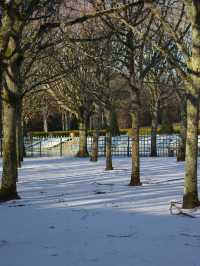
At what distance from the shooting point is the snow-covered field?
6.02 meters

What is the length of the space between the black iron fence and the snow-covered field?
20053mm

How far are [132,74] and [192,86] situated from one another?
5.11 m

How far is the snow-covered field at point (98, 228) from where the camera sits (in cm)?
602

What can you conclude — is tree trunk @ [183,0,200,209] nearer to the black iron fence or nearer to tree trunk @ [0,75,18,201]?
tree trunk @ [0,75,18,201]

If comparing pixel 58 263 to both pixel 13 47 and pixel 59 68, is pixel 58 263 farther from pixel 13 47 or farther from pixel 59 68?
pixel 59 68

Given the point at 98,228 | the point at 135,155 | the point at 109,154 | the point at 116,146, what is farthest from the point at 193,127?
the point at 116,146

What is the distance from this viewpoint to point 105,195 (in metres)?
11.7

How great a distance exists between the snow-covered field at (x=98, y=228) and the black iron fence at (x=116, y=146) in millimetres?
20053

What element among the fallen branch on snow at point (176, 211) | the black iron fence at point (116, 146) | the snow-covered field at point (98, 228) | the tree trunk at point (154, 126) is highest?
the tree trunk at point (154, 126)

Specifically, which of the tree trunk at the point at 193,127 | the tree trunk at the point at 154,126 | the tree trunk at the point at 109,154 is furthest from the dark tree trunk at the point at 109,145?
the tree trunk at the point at 193,127

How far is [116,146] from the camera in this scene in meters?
35.9

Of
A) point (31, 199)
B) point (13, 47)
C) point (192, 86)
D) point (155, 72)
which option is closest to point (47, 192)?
point (31, 199)

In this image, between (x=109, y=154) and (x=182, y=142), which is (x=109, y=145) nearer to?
(x=109, y=154)

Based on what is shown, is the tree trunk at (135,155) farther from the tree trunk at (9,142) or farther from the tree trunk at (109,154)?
the tree trunk at (109,154)
